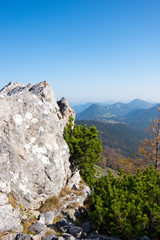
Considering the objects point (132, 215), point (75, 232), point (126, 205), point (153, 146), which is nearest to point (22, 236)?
point (75, 232)

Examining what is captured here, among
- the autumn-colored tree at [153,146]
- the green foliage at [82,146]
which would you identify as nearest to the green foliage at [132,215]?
the green foliage at [82,146]

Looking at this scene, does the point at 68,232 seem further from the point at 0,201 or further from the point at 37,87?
the point at 37,87

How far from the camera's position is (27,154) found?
43.3ft

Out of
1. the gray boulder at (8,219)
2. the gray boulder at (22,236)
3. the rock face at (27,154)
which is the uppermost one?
the rock face at (27,154)

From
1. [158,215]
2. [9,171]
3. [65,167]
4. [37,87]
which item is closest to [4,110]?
[9,171]

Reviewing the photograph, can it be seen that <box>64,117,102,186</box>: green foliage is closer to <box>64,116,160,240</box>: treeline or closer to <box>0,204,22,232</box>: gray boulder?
<box>64,116,160,240</box>: treeline

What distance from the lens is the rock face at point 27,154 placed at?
11016 mm

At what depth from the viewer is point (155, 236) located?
1004 centimetres

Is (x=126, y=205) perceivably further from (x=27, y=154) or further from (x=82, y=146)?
(x=82, y=146)

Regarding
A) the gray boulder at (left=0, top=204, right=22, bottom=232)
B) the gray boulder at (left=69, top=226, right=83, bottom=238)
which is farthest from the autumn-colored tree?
the gray boulder at (left=0, top=204, right=22, bottom=232)

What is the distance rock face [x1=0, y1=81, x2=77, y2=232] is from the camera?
11016mm

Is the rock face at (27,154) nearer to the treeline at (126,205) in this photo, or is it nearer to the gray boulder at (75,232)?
the treeline at (126,205)

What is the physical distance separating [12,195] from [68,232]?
510 centimetres

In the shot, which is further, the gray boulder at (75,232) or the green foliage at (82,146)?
the green foliage at (82,146)
